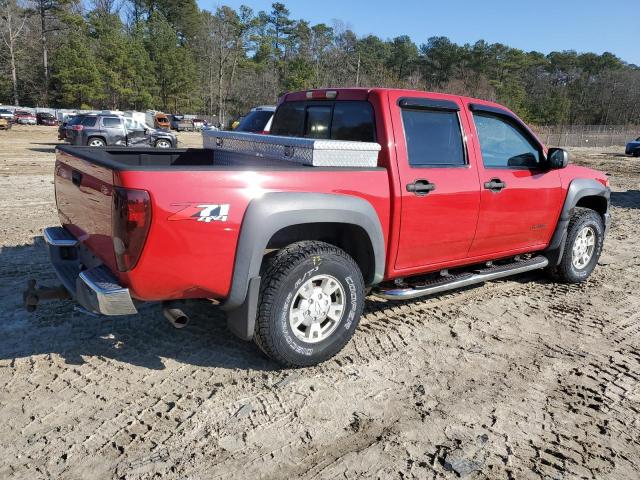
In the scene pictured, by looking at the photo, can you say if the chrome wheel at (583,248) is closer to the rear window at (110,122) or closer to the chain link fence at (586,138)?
the rear window at (110,122)

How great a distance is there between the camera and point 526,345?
4.18m

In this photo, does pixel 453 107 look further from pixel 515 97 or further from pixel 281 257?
pixel 515 97

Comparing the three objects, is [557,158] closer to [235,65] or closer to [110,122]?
[110,122]

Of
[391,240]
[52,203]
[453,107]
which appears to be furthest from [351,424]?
[52,203]

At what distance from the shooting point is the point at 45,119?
50375mm

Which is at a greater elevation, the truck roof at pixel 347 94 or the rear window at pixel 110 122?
the truck roof at pixel 347 94

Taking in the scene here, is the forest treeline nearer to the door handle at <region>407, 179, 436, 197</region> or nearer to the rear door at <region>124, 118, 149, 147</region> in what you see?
the rear door at <region>124, 118, 149, 147</region>

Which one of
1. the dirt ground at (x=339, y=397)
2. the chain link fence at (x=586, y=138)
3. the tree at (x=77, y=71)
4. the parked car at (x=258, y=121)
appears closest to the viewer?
the dirt ground at (x=339, y=397)

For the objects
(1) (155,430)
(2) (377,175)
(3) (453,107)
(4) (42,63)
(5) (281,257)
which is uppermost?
(4) (42,63)

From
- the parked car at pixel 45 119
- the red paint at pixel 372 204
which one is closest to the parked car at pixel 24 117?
the parked car at pixel 45 119

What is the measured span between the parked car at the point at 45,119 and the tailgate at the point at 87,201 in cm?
5347

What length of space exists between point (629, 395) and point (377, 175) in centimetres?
226

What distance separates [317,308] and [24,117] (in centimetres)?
5526

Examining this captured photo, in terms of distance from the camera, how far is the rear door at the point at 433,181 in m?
3.87
